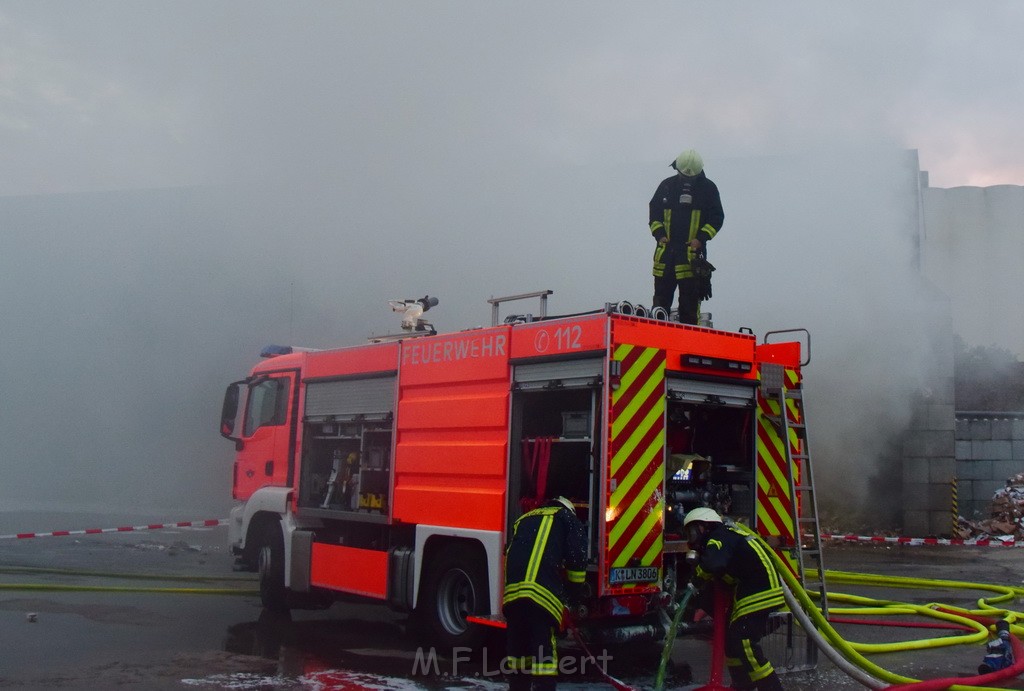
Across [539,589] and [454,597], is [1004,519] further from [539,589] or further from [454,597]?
[539,589]

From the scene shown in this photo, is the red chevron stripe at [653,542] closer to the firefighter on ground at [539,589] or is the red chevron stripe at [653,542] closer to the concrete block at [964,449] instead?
the firefighter on ground at [539,589]

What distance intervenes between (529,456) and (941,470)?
9981mm

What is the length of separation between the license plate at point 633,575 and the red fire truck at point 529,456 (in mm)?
13

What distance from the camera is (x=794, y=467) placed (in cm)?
668

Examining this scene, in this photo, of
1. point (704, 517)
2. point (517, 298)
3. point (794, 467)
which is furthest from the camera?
point (794, 467)

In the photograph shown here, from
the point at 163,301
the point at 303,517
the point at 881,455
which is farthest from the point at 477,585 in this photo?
the point at 163,301

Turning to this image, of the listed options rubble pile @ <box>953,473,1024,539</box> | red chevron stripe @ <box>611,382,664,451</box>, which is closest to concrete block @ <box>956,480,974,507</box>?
rubble pile @ <box>953,473,1024,539</box>

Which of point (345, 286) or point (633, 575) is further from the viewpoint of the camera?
point (345, 286)

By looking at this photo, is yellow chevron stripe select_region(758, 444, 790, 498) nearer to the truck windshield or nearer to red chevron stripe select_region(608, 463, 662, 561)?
red chevron stripe select_region(608, 463, 662, 561)

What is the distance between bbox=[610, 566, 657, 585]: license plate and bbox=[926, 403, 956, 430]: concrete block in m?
9.89

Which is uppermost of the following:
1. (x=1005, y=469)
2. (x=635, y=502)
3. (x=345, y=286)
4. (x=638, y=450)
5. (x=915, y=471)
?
(x=345, y=286)

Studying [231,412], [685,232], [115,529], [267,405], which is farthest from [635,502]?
[115,529]

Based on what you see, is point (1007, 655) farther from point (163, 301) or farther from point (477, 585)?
point (163, 301)

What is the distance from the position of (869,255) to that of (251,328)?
968 cm
